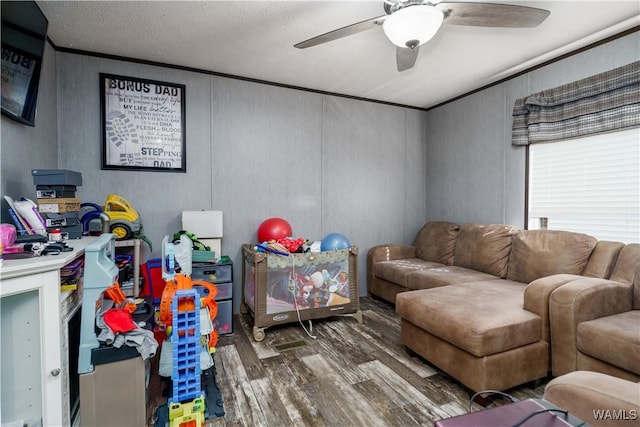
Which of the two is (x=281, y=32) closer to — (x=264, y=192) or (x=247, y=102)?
(x=247, y=102)

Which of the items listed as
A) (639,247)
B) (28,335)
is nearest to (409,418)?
(28,335)

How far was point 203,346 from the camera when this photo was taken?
1.86m

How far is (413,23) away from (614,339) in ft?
6.35

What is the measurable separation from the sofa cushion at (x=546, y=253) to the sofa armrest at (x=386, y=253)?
1.22 metres

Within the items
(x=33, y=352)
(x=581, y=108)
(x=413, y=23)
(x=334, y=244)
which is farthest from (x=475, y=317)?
(x=33, y=352)

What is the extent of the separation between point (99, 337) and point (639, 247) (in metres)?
3.37

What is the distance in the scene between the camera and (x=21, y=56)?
5.35 feet

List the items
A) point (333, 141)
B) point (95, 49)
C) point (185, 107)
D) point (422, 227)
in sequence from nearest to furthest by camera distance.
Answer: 1. point (95, 49)
2. point (185, 107)
3. point (333, 141)
4. point (422, 227)

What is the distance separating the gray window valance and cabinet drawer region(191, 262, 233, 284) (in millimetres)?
3077

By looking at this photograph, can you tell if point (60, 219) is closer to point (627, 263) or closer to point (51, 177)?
point (51, 177)

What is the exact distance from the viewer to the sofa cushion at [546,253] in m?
2.33

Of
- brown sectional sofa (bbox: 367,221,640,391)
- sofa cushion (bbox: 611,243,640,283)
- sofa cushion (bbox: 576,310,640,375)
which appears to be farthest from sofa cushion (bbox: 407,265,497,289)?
sofa cushion (bbox: 576,310,640,375)

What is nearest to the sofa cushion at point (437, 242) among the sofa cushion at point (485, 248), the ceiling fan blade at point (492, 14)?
the sofa cushion at point (485, 248)

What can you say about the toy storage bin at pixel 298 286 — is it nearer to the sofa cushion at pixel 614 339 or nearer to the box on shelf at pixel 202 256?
the box on shelf at pixel 202 256
